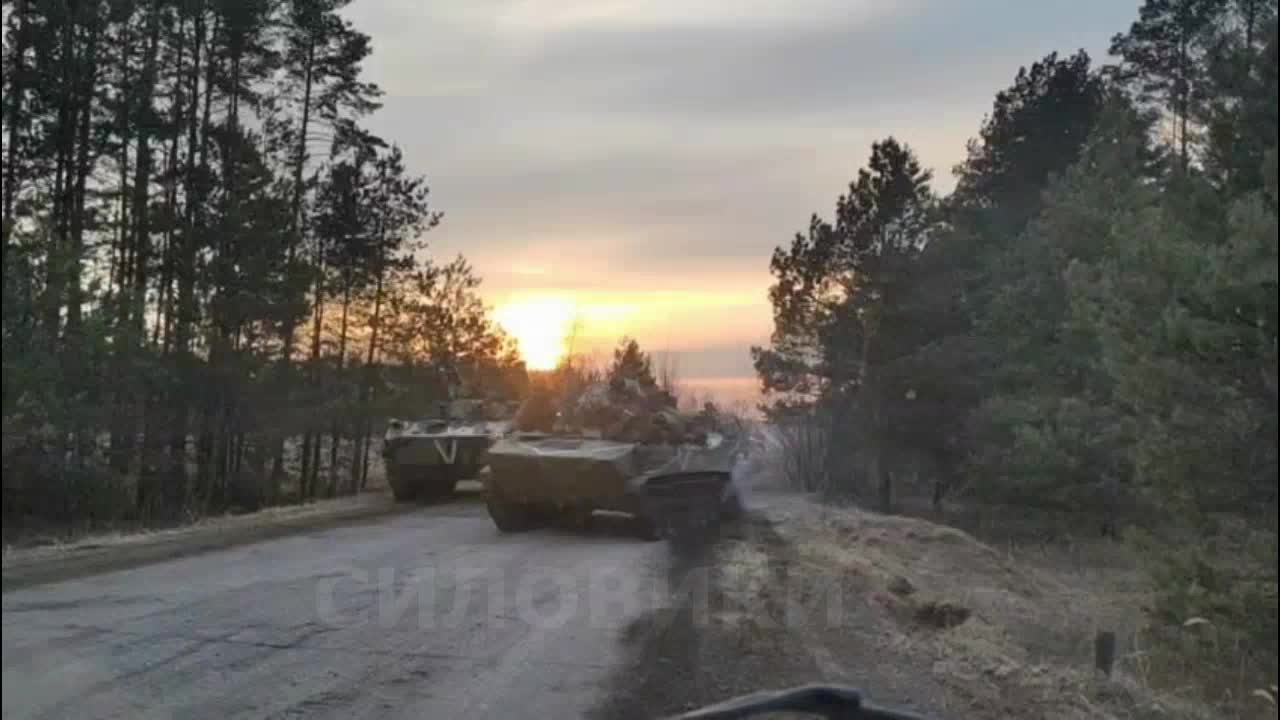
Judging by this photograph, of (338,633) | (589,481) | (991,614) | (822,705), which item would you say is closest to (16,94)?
(589,481)

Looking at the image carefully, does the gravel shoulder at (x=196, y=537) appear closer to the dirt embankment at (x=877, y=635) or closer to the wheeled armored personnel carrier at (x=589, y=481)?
the wheeled armored personnel carrier at (x=589, y=481)

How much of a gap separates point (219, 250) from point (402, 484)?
266 inches

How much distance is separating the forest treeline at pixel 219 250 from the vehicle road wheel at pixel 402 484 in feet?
10.4

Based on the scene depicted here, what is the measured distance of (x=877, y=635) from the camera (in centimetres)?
871

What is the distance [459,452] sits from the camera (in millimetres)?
18844

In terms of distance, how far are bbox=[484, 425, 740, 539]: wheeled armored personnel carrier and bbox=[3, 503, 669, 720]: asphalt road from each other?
147 centimetres

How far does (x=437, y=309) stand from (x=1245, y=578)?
93.6 feet

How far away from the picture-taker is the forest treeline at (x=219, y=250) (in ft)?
57.4

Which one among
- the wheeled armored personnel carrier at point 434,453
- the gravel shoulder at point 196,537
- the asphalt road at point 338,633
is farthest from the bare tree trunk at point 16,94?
the asphalt road at point 338,633

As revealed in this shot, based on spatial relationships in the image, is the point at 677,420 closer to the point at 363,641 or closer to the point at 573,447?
the point at 573,447

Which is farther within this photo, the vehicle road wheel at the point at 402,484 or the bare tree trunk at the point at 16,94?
the vehicle road wheel at the point at 402,484

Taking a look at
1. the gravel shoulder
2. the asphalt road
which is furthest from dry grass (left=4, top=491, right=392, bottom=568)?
the asphalt road

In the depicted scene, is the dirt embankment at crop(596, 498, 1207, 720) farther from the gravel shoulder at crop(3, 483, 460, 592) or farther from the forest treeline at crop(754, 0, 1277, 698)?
the gravel shoulder at crop(3, 483, 460, 592)

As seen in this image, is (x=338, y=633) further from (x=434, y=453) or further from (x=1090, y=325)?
(x=434, y=453)
